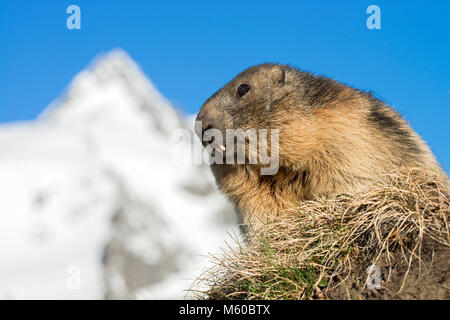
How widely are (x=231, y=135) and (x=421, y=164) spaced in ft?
11.6

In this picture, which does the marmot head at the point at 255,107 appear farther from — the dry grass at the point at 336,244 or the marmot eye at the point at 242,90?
the dry grass at the point at 336,244

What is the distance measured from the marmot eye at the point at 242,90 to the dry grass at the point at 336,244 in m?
2.54

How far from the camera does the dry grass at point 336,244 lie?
739 cm

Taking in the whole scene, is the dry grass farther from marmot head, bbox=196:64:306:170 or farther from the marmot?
marmot head, bbox=196:64:306:170

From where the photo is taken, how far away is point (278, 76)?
1059cm

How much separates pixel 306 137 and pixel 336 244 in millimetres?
2420

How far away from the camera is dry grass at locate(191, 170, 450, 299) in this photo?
739 cm

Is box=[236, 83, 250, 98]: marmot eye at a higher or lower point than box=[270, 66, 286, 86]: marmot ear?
lower
